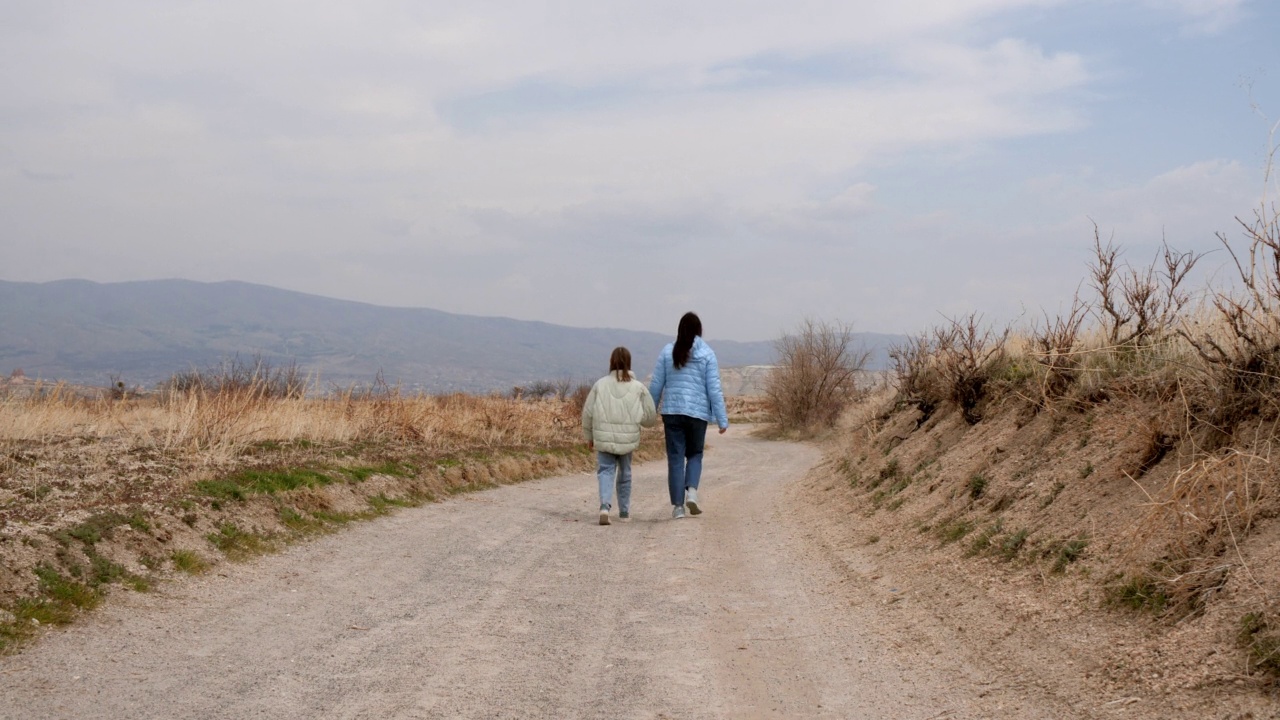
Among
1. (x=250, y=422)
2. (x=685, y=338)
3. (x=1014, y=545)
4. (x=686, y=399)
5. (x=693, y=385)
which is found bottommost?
Result: (x=1014, y=545)

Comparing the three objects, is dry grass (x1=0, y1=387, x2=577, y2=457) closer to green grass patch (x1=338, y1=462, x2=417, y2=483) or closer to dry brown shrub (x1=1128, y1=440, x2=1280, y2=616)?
green grass patch (x1=338, y1=462, x2=417, y2=483)

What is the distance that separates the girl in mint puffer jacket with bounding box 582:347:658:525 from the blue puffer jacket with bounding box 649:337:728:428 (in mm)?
254

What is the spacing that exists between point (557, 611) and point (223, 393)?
9094mm

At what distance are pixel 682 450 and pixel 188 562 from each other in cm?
605

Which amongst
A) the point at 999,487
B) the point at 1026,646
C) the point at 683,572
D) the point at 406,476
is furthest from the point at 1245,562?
the point at 406,476

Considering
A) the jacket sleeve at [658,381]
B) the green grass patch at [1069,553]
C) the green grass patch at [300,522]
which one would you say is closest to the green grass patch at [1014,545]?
the green grass patch at [1069,553]

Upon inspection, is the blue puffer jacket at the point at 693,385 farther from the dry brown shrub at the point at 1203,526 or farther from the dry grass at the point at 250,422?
the dry brown shrub at the point at 1203,526

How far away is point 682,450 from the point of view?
1205cm

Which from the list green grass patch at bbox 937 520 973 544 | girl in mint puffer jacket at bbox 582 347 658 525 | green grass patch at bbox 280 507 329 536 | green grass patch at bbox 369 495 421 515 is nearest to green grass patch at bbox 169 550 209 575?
green grass patch at bbox 280 507 329 536

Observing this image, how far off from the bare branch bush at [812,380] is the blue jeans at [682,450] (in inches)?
1373

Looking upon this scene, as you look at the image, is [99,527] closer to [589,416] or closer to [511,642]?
[511,642]

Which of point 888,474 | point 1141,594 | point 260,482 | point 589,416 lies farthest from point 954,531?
point 260,482

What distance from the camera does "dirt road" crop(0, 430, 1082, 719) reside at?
15.7 feet

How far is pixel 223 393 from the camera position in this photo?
14.1 meters
